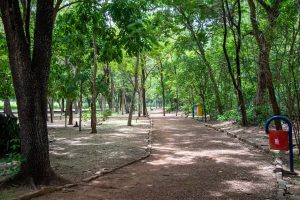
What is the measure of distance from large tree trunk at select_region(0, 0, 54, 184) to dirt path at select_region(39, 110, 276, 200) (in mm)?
873

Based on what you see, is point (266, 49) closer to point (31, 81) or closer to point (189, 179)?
point (189, 179)

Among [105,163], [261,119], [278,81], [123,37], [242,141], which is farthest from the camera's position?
[261,119]

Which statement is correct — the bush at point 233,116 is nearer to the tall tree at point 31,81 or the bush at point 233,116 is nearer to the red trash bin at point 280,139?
the red trash bin at point 280,139

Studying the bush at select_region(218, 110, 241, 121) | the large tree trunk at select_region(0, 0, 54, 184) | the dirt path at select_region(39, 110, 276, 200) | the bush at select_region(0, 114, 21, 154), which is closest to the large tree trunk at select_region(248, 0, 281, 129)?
the bush at select_region(218, 110, 241, 121)

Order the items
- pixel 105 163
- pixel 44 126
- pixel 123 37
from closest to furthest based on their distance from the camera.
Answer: pixel 44 126, pixel 123 37, pixel 105 163

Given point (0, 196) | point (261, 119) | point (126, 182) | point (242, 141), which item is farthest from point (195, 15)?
point (0, 196)

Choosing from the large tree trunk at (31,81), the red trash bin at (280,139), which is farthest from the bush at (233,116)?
the large tree trunk at (31,81)

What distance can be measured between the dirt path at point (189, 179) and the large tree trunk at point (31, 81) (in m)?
0.87

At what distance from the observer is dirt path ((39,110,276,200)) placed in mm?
5477

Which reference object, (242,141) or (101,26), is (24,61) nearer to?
(101,26)

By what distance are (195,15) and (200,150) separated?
1389 centimetres

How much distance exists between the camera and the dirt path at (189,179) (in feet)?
18.0

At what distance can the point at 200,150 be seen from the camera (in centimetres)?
1074

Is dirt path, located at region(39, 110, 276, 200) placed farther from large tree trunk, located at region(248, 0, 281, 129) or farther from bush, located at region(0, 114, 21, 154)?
bush, located at region(0, 114, 21, 154)
